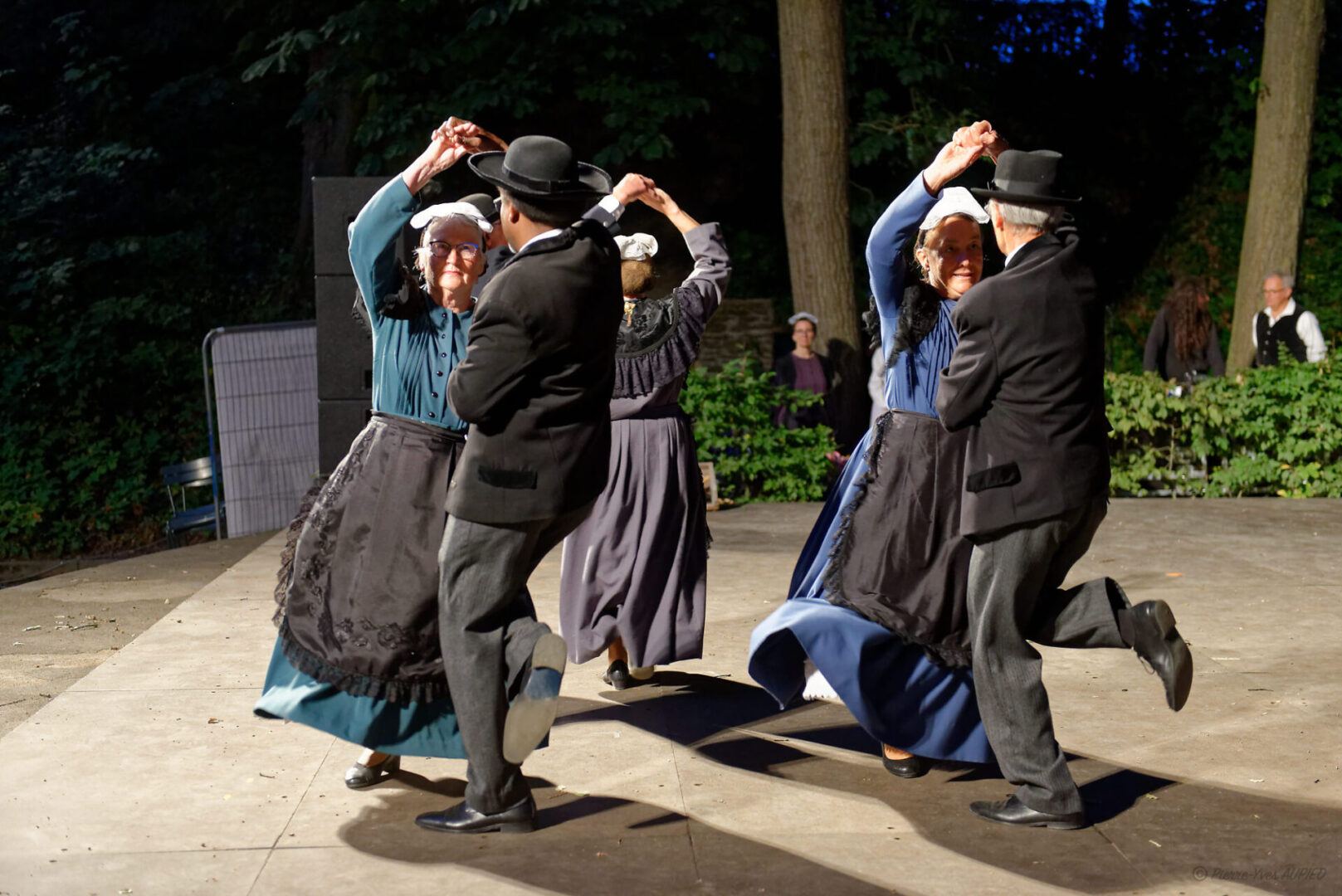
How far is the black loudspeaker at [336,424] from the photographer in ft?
29.1

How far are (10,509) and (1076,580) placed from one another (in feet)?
37.4

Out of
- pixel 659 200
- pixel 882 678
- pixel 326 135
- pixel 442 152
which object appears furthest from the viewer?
pixel 326 135

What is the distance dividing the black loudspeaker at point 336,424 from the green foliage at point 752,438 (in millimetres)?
3079

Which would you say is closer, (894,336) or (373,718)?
(373,718)

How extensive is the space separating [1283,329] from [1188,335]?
833 millimetres

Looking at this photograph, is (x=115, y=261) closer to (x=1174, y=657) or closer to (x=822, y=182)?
(x=822, y=182)

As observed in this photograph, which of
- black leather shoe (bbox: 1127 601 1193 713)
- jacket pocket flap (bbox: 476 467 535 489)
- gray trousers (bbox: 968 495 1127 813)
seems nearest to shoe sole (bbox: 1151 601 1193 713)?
black leather shoe (bbox: 1127 601 1193 713)

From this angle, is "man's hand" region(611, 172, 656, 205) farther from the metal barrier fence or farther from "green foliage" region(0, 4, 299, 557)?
"green foliage" region(0, 4, 299, 557)

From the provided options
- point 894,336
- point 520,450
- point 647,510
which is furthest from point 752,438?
point 520,450

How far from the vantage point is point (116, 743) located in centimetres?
502

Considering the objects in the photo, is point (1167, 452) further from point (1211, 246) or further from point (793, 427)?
point (1211, 246)

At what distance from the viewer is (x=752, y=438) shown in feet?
37.9

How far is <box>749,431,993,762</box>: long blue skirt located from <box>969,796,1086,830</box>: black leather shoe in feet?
0.87

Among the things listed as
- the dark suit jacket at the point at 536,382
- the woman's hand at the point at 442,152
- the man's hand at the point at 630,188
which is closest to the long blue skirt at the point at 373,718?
the dark suit jacket at the point at 536,382
